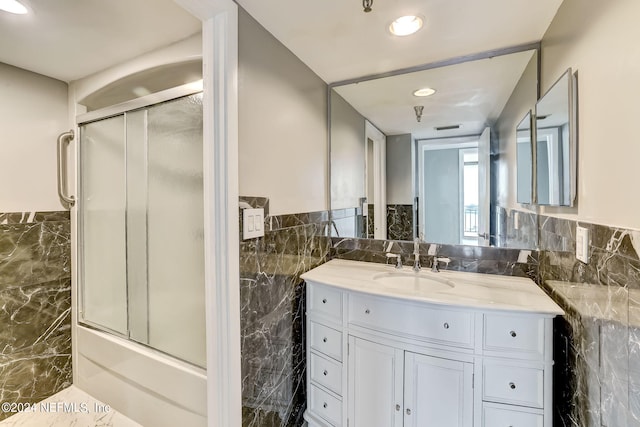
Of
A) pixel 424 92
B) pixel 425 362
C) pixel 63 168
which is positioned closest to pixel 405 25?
pixel 424 92

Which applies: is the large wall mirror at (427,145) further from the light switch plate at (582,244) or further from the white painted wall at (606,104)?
the light switch plate at (582,244)

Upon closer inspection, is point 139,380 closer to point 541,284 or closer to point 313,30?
point 313,30

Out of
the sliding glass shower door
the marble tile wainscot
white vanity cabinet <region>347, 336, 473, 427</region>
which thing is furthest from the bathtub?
white vanity cabinet <region>347, 336, 473, 427</region>

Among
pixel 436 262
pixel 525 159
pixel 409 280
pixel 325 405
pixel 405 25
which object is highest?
pixel 405 25

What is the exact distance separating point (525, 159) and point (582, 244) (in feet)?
2.19

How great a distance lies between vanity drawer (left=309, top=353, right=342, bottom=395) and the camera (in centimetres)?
144

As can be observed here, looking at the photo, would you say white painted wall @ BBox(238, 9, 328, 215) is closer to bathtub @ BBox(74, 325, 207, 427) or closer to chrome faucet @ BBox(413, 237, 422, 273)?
chrome faucet @ BBox(413, 237, 422, 273)

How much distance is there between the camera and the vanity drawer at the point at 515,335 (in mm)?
1074

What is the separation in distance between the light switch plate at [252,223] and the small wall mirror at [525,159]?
1353 millimetres

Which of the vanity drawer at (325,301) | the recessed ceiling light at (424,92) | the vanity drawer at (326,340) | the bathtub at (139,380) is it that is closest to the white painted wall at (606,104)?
the recessed ceiling light at (424,92)

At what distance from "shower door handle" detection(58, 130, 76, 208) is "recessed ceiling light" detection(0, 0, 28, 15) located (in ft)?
3.03

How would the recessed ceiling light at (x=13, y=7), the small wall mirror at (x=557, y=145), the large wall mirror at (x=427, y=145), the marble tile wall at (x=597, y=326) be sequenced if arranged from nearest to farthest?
the marble tile wall at (x=597, y=326) < the small wall mirror at (x=557, y=145) < the recessed ceiling light at (x=13, y=7) < the large wall mirror at (x=427, y=145)

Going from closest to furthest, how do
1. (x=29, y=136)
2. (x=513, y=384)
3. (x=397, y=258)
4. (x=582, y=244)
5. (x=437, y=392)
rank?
1. (x=582, y=244)
2. (x=513, y=384)
3. (x=437, y=392)
4. (x=397, y=258)
5. (x=29, y=136)

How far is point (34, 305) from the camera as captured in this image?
189 centimetres
